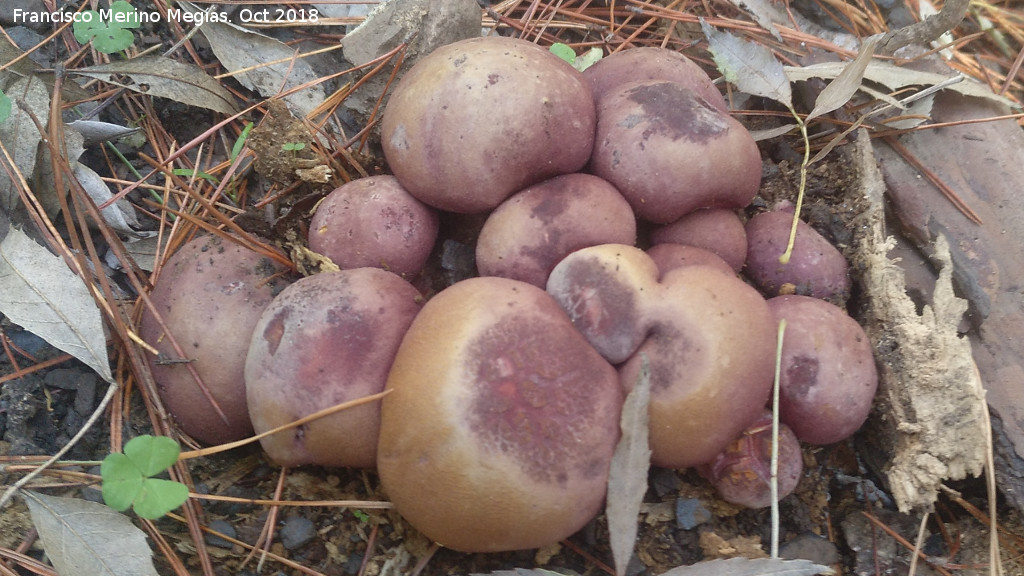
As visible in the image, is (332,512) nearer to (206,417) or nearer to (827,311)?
(206,417)

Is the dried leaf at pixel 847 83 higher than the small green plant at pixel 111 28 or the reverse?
the reverse

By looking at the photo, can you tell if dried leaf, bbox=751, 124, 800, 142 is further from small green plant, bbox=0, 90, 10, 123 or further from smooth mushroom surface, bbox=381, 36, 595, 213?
small green plant, bbox=0, 90, 10, 123

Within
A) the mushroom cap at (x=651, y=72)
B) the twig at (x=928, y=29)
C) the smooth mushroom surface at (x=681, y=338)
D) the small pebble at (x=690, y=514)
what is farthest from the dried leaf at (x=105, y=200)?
the twig at (x=928, y=29)

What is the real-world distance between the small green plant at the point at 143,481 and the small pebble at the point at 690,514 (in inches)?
60.0

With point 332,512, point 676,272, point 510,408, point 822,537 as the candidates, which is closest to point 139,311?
point 332,512

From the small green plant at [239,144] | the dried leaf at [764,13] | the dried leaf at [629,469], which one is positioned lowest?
the dried leaf at [629,469]

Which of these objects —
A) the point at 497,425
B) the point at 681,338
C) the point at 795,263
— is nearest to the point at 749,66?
the point at 795,263

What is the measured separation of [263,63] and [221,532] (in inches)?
77.6

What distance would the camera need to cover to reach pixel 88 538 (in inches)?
74.8

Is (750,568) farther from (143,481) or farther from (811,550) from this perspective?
(143,481)

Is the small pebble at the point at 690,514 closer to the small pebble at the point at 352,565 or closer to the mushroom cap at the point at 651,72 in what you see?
the small pebble at the point at 352,565

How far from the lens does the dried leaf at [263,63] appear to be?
110 inches

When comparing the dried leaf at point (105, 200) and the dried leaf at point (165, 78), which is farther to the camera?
the dried leaf at point (165, 78)

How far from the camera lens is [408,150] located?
2.11m
